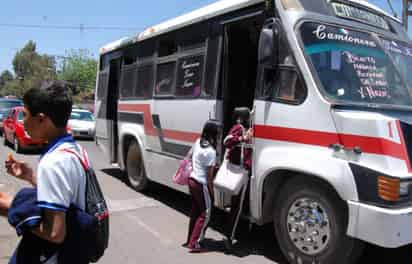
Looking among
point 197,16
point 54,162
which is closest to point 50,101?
point 54,162

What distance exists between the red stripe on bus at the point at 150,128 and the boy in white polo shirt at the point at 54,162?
3.98m

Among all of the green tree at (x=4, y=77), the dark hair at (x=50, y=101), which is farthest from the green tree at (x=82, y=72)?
the green tree at (x=4, y=77)

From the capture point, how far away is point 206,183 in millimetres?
4961

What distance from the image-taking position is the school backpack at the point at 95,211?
194cm

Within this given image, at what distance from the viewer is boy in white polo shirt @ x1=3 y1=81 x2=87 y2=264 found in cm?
179

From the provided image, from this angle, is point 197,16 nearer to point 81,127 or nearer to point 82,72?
point 81,127

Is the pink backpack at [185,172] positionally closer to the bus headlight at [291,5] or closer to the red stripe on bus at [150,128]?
the red stripe on bus at [150,128]

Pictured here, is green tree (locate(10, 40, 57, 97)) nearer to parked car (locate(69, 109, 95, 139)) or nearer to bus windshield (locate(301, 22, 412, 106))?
parked car (locate(69, 109, 95, 139))

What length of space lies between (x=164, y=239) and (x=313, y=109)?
102 inches

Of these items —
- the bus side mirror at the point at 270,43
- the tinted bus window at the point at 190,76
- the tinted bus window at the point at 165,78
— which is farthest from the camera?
the tinted bus window at the point at 165,78

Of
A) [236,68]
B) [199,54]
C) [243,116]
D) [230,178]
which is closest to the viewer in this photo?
[230,178]

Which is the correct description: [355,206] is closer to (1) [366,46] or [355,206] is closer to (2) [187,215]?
(1) [366,46]

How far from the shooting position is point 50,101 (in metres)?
1.93

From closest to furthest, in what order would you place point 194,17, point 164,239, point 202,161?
point 202,161 < point 164,239 < point 194,17
